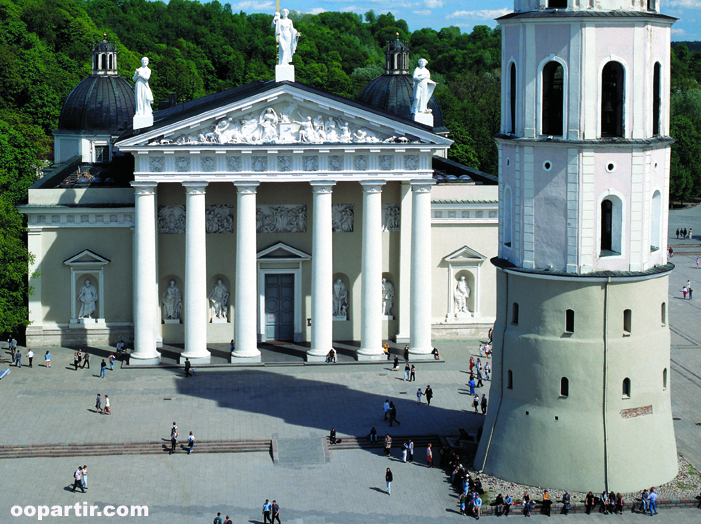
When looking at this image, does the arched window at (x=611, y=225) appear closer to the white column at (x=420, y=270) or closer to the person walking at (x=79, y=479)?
the white column at (x=420, y=270)

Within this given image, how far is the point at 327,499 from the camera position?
153ft

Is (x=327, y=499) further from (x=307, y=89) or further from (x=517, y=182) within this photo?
(x=307, y=89)

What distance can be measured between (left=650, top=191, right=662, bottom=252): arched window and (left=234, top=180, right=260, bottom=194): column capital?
23239 millimetres

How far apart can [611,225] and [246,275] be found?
23.9 meters

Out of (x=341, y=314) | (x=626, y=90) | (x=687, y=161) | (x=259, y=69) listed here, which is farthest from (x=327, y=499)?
(x=259, y=69)

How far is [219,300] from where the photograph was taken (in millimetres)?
67750

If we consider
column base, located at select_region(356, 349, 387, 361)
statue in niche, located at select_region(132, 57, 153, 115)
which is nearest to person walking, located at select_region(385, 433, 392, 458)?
column base, located at select_region(356, 349, 387, 361)

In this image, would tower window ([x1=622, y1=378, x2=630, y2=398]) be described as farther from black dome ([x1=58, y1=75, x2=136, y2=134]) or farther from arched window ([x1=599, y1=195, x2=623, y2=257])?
black dome ([x1=58, y1=75, x2=136, y2=134])

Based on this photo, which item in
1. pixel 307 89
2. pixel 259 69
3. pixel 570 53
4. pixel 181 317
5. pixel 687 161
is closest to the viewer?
pixel 570 53

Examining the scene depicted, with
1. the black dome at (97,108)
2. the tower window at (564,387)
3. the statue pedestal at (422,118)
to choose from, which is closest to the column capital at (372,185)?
the statue pedestal at (422,118)

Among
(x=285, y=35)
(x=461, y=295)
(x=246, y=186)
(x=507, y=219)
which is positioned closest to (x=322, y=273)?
(x=246, y=186)

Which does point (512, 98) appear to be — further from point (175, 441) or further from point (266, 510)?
point (175, 441)

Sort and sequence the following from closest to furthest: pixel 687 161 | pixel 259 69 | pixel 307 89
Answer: pixel 307 89 → pixel 687 161 → pixel 259 69

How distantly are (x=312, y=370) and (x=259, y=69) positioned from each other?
138907mm
